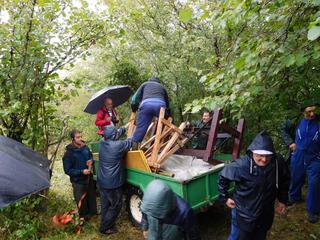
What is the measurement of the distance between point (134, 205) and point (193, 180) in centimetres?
162

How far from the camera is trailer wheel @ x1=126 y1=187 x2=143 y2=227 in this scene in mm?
5192

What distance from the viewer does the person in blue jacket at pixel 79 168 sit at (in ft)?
18.3

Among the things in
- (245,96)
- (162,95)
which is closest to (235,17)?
(245,96)

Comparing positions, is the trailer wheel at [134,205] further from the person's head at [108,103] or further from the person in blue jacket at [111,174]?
the person's head at [108,103]

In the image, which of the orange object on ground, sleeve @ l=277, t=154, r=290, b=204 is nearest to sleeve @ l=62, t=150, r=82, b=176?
the orange object on ground

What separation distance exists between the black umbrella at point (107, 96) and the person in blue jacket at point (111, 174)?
124 cm

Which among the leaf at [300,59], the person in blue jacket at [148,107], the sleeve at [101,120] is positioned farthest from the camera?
the sleeve at [101,120]

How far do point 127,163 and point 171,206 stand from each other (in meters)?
2.34

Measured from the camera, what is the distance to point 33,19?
5.21m

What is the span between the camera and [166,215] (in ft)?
9.58

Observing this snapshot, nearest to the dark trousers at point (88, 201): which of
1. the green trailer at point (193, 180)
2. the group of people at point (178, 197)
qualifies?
the group of people at point (178, 197)

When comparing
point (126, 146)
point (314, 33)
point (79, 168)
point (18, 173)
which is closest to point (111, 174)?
point (126, 146)

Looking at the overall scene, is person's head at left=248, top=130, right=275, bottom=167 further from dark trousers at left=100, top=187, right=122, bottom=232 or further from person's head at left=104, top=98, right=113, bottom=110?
person's head at left=104, top=98, right=113, bottom=110

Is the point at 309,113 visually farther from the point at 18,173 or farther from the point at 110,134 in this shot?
the point at 18,173
